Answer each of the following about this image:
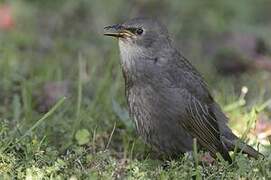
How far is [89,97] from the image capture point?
23.0ft

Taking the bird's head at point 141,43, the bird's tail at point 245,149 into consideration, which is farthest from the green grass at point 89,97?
the bird's head at point 141,43

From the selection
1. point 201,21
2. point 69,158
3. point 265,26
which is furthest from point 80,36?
point 69,158

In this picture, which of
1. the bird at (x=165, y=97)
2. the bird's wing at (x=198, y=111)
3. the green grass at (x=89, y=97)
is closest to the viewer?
the green grass at (x=89, y=97)

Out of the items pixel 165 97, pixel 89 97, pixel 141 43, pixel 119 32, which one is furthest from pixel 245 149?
pixel 89 97

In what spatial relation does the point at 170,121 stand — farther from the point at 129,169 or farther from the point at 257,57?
the point at 257,57

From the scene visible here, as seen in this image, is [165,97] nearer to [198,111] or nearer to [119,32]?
[198,111]

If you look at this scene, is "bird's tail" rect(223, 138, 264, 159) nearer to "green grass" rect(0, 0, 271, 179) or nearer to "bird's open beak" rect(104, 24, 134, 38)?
"green grass" rect(0, 0, 271, 179)

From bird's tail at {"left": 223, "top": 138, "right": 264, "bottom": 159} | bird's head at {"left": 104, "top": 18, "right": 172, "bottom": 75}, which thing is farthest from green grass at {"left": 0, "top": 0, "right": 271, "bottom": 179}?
bird's head at {"left": 104, "top": 18, "right": 172, "bottom": 75}

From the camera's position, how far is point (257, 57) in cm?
926

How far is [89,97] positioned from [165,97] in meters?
1.29

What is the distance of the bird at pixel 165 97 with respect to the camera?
19.3ft

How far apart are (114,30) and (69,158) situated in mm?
1269

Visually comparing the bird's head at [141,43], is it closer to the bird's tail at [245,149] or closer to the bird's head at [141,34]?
the bird's head at [141,34]

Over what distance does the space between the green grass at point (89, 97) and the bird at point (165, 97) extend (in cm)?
15
